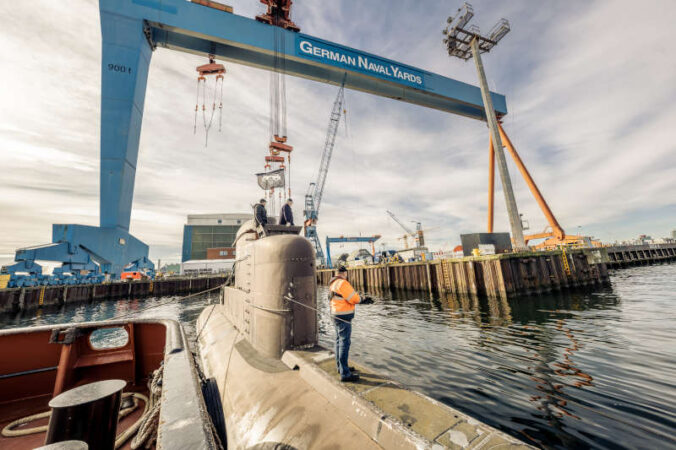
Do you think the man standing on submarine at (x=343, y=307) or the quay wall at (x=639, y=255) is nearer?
the man standing on submarine at (x=343, y=307)

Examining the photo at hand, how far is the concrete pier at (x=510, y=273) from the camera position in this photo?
16.9 meters

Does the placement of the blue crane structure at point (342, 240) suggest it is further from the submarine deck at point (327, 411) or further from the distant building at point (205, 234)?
the submarine deck at point (327, 411)

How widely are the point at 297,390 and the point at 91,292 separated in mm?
38289

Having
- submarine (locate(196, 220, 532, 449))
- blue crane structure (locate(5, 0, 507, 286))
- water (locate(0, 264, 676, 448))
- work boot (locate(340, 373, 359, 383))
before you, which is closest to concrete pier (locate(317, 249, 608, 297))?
water (locate(0, 264, 676, 448))

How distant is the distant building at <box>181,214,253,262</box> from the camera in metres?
74.7

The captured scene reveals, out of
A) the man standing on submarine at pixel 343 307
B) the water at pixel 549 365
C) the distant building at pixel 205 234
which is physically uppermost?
the distant building at pixel 205 234

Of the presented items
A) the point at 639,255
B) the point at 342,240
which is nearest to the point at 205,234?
the point at 342,240

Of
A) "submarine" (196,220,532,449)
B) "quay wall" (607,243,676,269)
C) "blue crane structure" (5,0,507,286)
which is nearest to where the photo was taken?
"submarine" (196,220,532,449)

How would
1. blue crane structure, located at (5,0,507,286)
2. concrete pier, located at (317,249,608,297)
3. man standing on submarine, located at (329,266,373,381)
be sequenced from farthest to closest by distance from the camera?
blue crane structure, located at (5,0,507,286) → concrete pier, located at (317,249,608,297) → man standing on submarine, located at (329,266,373,381)

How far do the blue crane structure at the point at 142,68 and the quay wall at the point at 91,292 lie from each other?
3040 millimetres

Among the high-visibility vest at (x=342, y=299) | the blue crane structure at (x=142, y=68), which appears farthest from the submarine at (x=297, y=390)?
the blue crane structure at (x=142, y=68)

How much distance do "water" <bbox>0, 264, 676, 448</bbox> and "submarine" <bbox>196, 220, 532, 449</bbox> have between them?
2.55 ft

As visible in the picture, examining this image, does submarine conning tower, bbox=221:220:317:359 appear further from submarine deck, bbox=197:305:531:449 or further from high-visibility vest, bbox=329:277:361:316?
high-visibility vest, bbox=329:277:361:316

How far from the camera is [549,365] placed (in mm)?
6246
